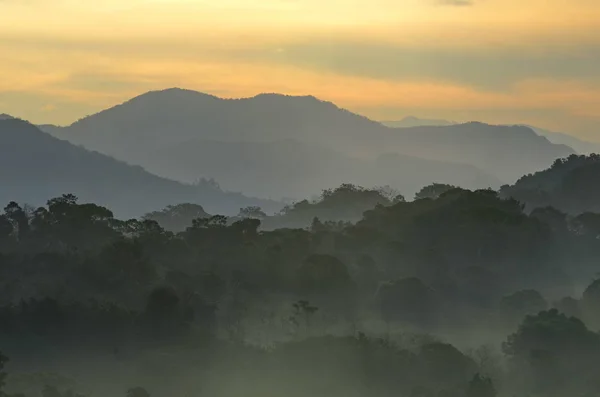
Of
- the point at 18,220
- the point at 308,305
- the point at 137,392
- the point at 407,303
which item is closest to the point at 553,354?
the point at 407,303

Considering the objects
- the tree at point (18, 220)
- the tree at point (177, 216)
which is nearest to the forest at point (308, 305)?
the tree at point (18, 220)

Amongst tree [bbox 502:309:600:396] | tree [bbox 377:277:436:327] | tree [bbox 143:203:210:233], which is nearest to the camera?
tree [bbox 502:309:600:396]

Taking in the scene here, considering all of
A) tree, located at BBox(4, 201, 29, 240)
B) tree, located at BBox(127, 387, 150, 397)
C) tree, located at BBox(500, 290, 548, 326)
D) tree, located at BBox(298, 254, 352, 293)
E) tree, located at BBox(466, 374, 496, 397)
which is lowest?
tree, located at BBox(466, 374, 496, 397)

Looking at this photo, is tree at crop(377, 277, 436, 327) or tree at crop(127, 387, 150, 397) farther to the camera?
tree at crop(377, 277, 436, 327)

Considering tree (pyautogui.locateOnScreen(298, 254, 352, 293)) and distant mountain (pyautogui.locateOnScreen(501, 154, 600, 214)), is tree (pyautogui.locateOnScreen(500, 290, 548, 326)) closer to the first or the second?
tree (pyautogui.locateOnScreen(298, 254, 352, 293))

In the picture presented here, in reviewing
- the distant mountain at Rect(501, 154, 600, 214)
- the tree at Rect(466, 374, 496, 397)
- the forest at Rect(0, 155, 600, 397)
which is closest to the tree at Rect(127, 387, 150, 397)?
the forest at Rect(0, 155, 600, 397)

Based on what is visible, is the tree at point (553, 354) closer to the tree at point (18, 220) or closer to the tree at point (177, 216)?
the tree at point (18, 220)

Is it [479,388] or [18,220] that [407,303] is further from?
[18,220]

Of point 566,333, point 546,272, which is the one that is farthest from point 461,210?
point 566,333
